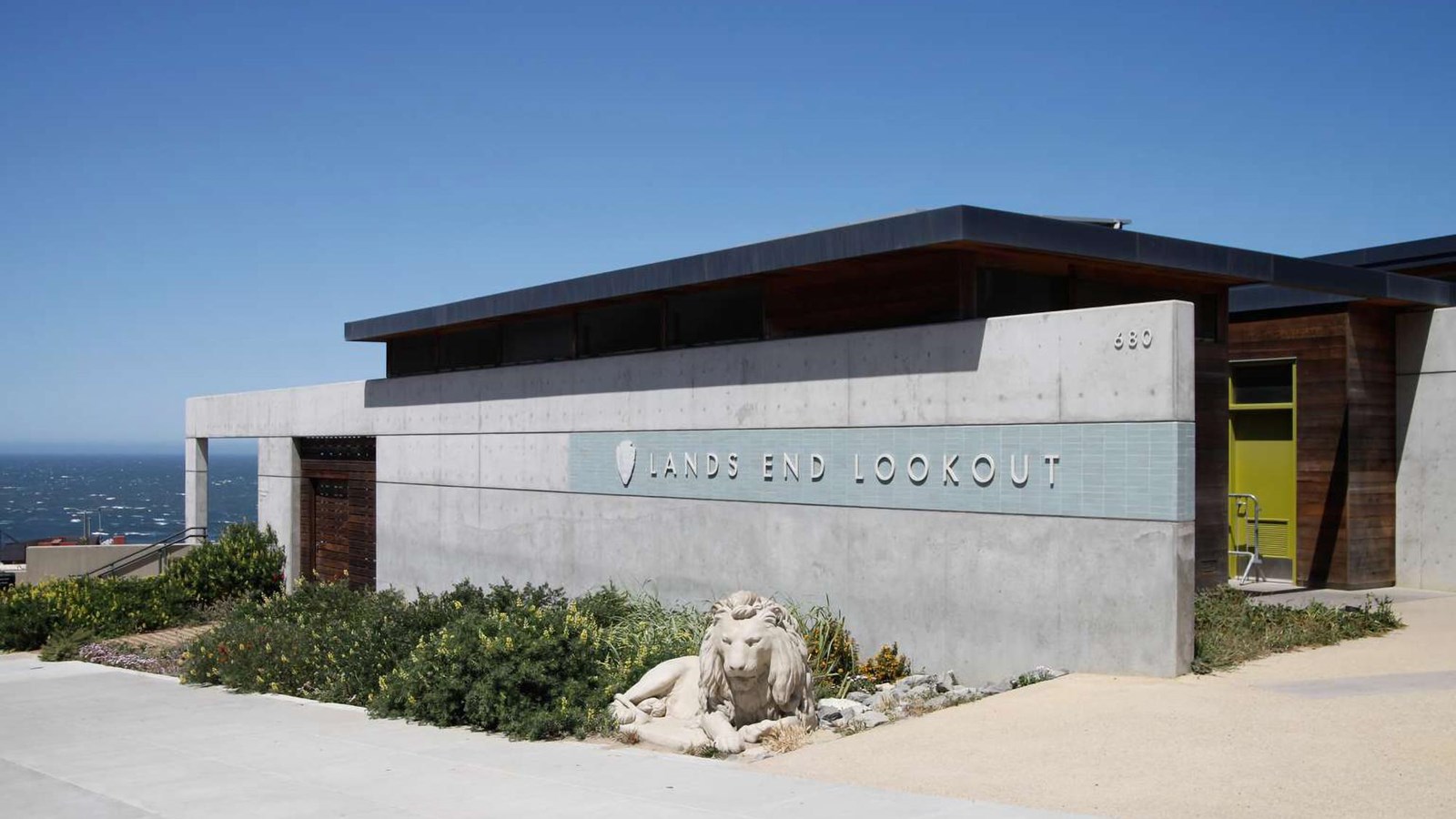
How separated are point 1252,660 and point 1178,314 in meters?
3.30

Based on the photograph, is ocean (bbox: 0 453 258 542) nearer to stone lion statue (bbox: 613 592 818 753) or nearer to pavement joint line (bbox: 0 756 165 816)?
pavement joint line (bbox: 0 756 165 816)

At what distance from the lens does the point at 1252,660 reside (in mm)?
11047

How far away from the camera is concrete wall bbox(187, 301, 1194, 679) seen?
422 inches

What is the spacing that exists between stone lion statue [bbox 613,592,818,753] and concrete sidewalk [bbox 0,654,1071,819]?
52cm

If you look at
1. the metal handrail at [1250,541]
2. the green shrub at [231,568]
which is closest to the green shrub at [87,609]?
the green shrub at [231,568]

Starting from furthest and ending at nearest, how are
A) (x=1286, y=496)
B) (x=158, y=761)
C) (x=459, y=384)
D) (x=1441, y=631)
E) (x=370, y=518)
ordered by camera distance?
(x=370, y=518) < (x=459, y=384) < (x=1286, y=496) < (x=1441, y=631) < (x=158, y=761)

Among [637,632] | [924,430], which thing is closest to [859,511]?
[924,430]

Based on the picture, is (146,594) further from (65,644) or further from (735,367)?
(735,367)

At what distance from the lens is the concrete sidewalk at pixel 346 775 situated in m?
7.71

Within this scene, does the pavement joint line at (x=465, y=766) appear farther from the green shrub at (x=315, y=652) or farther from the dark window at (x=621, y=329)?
the dark window at (x=621, y=329)

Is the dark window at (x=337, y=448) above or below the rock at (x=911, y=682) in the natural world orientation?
above

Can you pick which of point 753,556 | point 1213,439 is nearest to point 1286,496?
point 1213,439

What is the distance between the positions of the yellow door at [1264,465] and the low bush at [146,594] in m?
18.2

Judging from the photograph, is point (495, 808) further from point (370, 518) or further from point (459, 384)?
point (370, 518)
